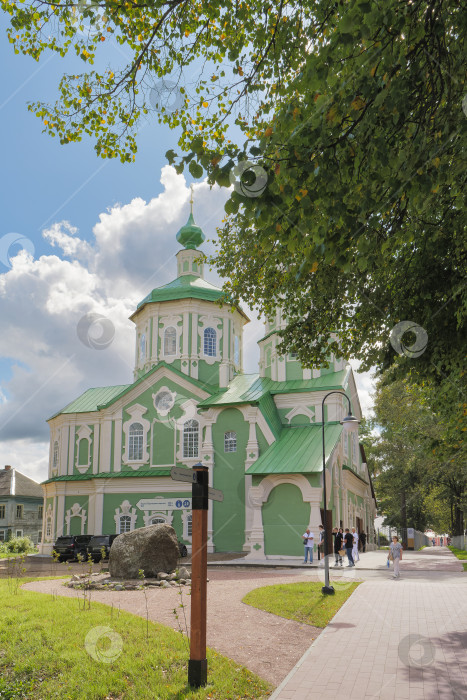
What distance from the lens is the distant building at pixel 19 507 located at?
5853 cm

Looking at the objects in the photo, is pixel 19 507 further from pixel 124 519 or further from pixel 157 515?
pixel 157 515

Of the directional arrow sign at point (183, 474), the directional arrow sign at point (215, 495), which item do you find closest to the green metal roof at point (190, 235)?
the directional arrow sign at point (215, 495)

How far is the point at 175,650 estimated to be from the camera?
8.64 meters

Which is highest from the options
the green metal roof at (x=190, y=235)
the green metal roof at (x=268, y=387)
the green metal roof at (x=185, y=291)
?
the green metal roof at (x=190, y=235)

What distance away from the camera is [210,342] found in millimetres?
39312

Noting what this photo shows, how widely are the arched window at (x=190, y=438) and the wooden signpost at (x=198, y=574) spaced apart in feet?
88.4

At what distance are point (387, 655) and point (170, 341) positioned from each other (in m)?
31.7

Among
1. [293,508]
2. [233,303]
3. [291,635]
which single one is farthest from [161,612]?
[293,508]

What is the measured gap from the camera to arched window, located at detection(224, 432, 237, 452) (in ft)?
108

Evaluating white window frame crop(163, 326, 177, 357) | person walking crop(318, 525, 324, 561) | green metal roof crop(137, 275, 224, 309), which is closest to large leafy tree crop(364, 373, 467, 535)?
person walking crop(318, 525, 324, 561)

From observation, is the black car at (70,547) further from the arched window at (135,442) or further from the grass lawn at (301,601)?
the grass lawn at (301,601)

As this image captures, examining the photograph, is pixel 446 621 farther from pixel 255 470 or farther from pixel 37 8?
pixel 255 470

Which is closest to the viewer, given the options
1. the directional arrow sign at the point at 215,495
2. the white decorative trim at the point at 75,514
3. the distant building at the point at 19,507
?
the directional arrow sign at the point at 215,495

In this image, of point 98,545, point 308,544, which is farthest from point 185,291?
point 308,544
